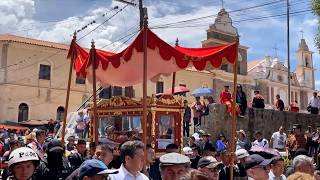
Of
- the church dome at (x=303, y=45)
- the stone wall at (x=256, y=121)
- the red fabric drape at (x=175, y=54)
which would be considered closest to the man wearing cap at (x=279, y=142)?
the stone wall at (x=256, y=121)

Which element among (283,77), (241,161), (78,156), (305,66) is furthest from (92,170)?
(305,66)

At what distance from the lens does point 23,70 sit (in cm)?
3228

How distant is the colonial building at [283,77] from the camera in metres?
46.2

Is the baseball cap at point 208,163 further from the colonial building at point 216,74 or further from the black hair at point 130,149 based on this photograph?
the colonial building at point 216,74

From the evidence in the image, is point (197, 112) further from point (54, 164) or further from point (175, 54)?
point (54, 164)

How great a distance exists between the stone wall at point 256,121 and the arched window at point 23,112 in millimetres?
19864

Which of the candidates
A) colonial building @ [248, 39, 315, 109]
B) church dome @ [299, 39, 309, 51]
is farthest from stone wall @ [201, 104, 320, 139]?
church dome @ [299, 39, 309, 51]

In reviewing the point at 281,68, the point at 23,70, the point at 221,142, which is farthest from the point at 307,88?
the point at 221,142

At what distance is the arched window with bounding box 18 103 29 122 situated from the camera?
106 feet

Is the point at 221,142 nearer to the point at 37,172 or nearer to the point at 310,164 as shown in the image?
the point at 310,164

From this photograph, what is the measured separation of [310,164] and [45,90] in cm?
3009

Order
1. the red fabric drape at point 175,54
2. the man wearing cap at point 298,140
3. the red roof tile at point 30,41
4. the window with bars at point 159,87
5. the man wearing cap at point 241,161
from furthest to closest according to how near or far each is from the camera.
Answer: the window with bars at point 159,87 → the red roof tile at point 30,41 → the man wearing cap at point 298,140 → the red fabric drape at point 175,54 → the man wearing cap at point 241,161

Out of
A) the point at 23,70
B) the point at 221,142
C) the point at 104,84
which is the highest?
the point at 23,70

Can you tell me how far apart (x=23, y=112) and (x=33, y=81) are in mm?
2410
